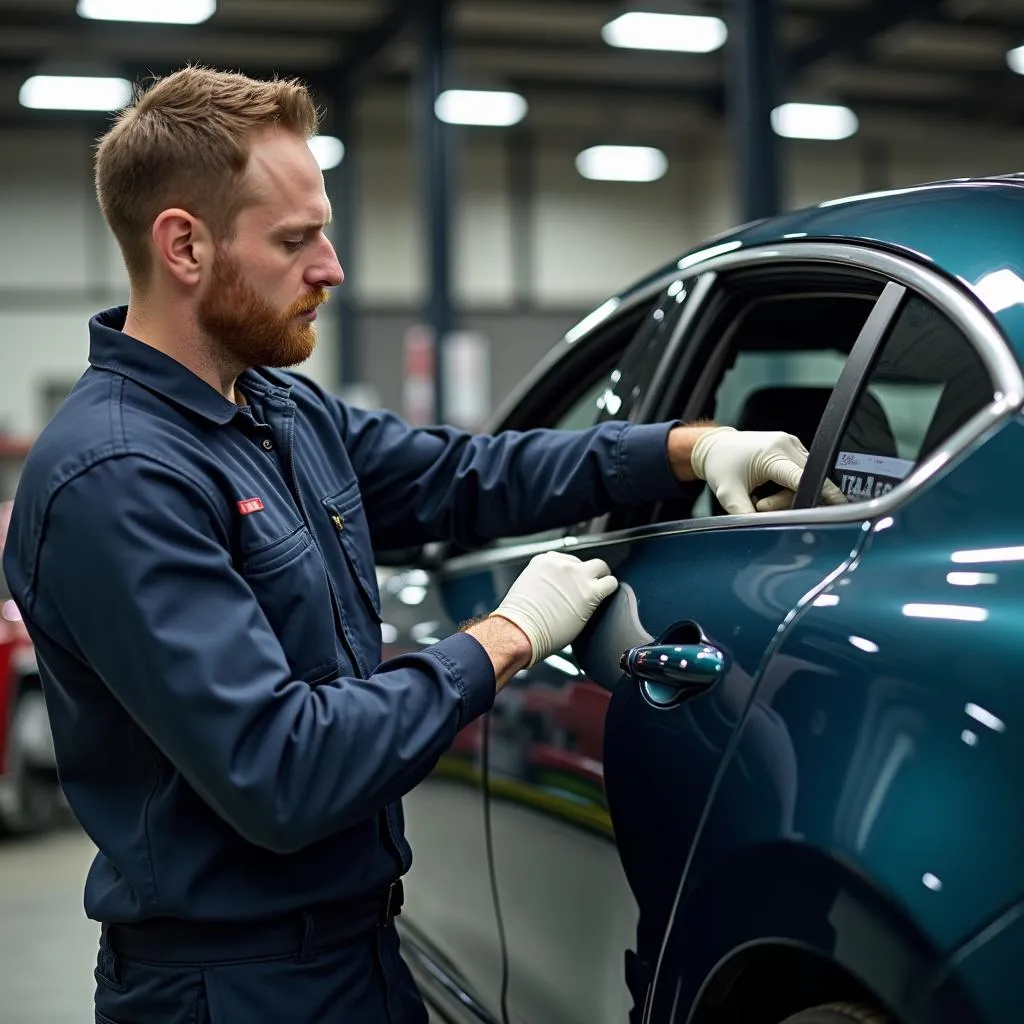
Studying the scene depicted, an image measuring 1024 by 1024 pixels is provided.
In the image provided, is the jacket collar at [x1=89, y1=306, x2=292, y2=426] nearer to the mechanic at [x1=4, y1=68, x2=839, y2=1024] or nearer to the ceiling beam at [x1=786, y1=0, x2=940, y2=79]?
the mechanic at [x1=4, y1=68, x2=839, y2=1024]

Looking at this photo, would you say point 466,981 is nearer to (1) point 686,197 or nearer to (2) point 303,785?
(2) point 303,785

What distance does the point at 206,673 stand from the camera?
1.58 meters

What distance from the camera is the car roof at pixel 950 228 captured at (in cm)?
159

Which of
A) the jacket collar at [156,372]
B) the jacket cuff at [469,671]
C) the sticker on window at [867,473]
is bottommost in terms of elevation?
the jacket cuff at [469,671]

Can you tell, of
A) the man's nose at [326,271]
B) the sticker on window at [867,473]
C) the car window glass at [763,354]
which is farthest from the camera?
the car window glass at [763,354]

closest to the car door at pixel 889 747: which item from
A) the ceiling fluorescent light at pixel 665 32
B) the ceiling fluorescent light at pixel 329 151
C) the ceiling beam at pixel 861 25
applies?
the ceiling beam at pixel 861 25

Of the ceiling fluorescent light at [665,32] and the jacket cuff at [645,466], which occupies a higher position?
the ceiling fluorescent light at [665,32]

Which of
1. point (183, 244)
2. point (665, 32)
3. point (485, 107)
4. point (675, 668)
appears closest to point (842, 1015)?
point (675, 668)

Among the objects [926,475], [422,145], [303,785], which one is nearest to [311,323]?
[303,785]

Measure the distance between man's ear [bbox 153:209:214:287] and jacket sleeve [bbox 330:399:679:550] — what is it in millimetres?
598

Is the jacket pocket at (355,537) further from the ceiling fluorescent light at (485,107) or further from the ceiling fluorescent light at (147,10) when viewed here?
the ceiling fluorescent light at (485,107)

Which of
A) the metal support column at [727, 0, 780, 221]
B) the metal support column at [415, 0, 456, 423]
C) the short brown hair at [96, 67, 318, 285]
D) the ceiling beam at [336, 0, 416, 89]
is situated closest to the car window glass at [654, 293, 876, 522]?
the short brown hair at [96, 67, 318, 285]

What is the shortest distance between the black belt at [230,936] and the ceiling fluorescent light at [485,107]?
1401cm

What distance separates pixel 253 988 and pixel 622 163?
17810mm
